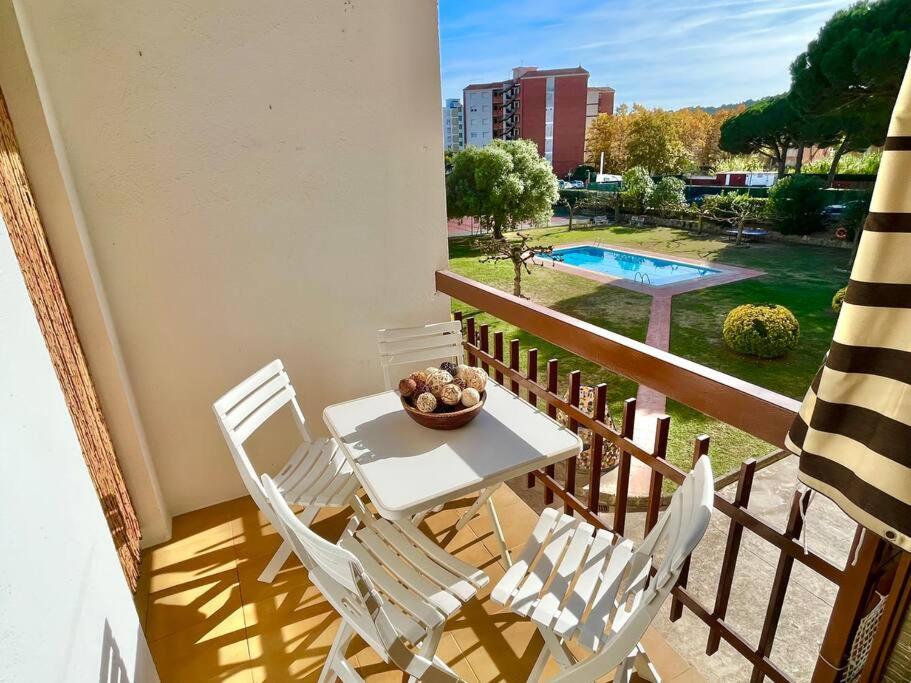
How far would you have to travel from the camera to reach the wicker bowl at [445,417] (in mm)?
1585

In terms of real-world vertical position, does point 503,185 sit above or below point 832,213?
above

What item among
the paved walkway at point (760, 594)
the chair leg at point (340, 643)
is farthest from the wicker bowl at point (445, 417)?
the paved walkway at point (760, 594)

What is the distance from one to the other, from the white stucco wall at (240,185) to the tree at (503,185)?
14414 mm

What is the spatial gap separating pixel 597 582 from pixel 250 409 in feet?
4.34

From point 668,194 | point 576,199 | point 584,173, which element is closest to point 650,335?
point 668,194

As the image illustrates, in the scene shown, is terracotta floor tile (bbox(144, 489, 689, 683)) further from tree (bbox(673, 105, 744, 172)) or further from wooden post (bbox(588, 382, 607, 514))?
tree (bbox(673, 105, 744, 172))

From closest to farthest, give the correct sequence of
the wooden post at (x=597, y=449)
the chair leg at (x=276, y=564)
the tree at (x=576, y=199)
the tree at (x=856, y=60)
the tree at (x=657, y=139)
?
the wooden post at (x=597, y=449)
the chair leg at (x=276, y=564)
the tree at (x=856, y=60)
the tree at (x=576, y=199)
the tree at (x=657, y=139)

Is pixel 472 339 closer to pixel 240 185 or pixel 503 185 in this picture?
pixel 240 185

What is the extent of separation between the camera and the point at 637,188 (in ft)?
80.3

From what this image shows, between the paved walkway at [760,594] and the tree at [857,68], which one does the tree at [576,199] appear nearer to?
the tree at [857,68]

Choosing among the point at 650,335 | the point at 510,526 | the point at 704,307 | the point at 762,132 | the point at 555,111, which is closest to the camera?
the point at 510,526

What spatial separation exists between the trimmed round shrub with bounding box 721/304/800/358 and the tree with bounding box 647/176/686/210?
16.0m

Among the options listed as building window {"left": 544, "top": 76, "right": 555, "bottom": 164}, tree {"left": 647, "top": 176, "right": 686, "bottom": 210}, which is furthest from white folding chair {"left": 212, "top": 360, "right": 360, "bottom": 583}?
building window {"left": 544, "top": 76, "right": 555, "bottom": 164}

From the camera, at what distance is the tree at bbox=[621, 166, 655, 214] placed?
2438cm
